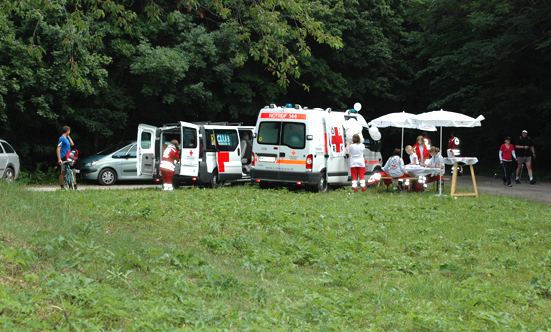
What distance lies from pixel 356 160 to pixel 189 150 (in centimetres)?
501

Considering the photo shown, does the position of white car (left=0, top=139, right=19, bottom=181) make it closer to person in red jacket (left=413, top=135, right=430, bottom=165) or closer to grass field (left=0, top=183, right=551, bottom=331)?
grass field (left=0, top=183, right=551, bottom=331)

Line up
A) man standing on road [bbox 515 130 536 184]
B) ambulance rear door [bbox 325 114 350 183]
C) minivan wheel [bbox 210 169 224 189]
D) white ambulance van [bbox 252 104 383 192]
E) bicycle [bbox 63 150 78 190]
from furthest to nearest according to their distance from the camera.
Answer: man standing on road [bbox 515 130 536 184] < minivan wheel [bbox 210 169 224 189] < ambulance rear door [bbox 325 114 350 183] < white ambulance van [bbox 252 104 383 192] < bicycle [bbox 63 150 78 190]

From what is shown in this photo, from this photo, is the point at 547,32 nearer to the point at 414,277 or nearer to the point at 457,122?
the point at 457,122

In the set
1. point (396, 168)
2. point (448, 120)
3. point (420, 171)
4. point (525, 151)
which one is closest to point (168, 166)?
point (396, 168)

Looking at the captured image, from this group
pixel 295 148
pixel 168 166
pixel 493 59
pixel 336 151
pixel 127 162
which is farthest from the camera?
pixel 493 59

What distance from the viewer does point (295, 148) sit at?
51.9 feet

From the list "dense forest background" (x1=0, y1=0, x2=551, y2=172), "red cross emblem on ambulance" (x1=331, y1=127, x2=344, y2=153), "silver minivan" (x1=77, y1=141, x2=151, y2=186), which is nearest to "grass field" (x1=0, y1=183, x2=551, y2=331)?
"dense forest background" (x1=0, y1=0, x2=551, y2=172)

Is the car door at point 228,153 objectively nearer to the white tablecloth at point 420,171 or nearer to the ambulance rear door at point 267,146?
the ambulance rear door at point 267,146

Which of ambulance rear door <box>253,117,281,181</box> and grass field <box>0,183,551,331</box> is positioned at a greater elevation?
ambulance rear door <box>253,117,281,181</box>

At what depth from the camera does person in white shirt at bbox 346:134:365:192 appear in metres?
16.6

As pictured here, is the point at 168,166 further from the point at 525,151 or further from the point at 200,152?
the point at 525,151

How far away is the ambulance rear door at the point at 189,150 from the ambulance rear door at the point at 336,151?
395 centimetres

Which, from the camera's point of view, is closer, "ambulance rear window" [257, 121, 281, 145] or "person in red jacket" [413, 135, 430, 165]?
"ambulance rear window" [257, 121, 281, 145]

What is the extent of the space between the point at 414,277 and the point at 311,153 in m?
9.24
